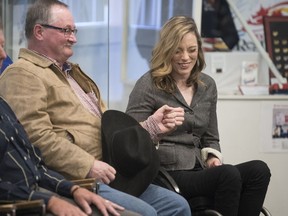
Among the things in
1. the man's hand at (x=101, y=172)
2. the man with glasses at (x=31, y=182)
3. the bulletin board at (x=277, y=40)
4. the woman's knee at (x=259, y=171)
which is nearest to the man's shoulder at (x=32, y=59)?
the man with glasses at (x=31, y=182)

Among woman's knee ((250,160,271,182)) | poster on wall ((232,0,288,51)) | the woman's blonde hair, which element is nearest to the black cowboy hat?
the woman's blonde hair

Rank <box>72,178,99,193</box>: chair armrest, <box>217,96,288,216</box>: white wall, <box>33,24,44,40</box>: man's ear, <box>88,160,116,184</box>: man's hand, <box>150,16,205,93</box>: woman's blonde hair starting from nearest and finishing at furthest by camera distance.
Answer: <box>72,178,99,193</box>: chair armrest → <box>88,160,116,184</box>: man's hand → <box>33,24,44,40</box>: man's ear → <box>150,16,205,93</box>: woman's blonde hair → <box>217,96,288,216</box>: white wall

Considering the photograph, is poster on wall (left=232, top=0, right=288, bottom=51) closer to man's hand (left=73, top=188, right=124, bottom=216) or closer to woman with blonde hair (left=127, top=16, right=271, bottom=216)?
woman with blonde hair (left=127, top=16, right=271, bottom=216)

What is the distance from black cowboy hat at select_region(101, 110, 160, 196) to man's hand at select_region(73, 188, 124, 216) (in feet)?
1.16

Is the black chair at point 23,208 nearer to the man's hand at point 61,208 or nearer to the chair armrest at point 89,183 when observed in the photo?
the man's hand at point 61,208

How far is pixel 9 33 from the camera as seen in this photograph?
12.5ft

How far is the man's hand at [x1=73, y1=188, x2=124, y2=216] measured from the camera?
204 cm

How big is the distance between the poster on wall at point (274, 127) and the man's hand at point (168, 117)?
124 centimetres

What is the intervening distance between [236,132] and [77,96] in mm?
1523

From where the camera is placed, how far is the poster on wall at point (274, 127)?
12.2 feet

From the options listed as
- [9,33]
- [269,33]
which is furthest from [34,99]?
[269,33]

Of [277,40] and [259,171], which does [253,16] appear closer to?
[277,40]

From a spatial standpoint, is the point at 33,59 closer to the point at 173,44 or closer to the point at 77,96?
the point at 77,96

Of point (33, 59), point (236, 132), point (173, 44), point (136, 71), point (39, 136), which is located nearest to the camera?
point (39, 136)
